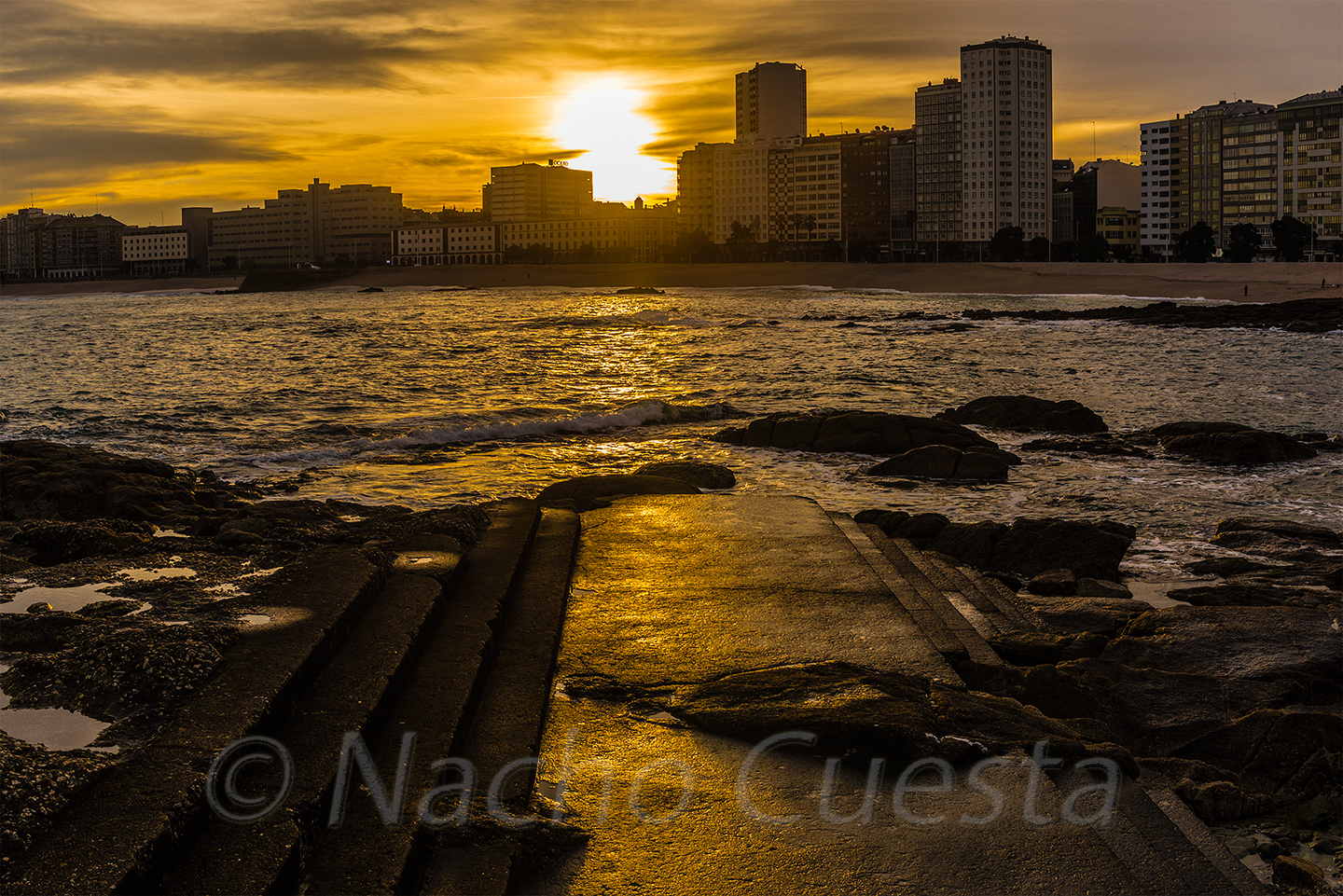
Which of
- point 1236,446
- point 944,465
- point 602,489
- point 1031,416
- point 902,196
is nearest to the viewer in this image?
point 602,489

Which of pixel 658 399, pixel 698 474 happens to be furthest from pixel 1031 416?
pixel 698 474

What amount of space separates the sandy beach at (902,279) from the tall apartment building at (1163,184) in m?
54.1

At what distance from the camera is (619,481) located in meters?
8.64

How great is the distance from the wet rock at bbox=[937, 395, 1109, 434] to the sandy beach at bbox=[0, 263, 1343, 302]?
5224 centimetres

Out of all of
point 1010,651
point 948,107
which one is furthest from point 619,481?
point 948,107

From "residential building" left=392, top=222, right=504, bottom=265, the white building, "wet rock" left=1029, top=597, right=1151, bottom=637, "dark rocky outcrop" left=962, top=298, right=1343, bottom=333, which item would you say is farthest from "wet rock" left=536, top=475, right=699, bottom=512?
the white building

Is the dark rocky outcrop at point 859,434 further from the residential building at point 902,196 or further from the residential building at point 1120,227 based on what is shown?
the residential building at point 1120,227

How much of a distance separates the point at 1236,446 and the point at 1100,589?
750cm

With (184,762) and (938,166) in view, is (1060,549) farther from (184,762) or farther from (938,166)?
(938,166)

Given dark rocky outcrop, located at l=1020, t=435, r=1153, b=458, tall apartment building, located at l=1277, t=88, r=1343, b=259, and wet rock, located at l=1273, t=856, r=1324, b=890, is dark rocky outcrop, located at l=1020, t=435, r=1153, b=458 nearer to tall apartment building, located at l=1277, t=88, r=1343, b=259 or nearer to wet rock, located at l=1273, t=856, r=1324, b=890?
wet rock, located at l=1273, t=856, r=1324, b=890

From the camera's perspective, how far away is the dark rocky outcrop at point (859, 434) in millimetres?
13688

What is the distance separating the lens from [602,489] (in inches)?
333

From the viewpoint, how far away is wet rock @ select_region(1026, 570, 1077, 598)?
715 cm

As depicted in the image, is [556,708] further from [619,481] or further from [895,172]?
[895,172]
